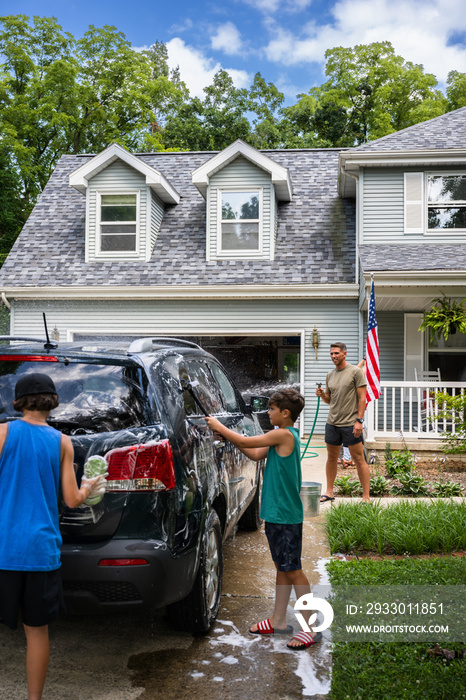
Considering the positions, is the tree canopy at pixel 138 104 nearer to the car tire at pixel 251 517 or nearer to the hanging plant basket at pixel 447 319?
the hanging plant basket at pixel 447 319

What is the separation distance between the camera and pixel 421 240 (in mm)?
12695

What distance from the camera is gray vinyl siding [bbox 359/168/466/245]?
1277 centimetres

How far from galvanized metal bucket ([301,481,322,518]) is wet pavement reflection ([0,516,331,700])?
1938mm

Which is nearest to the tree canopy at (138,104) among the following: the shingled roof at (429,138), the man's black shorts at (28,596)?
the shingled roof at (429,138)

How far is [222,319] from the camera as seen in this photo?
13336 millimetres

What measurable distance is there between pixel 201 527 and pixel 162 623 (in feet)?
2.64

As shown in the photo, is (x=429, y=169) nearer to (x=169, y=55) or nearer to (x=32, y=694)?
(x=32, y=694)

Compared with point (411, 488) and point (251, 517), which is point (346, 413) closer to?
point (411, 488)

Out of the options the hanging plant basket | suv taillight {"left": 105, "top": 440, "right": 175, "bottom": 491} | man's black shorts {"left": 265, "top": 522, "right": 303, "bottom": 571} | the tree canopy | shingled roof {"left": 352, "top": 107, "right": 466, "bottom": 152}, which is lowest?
man's black shorts {"left": 265, "top": 522, "right": 303, "bottom": 571}

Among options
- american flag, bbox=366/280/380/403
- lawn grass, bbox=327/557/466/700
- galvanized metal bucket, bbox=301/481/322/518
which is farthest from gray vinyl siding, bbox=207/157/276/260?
lawn grass, bbox=327/557/466/700

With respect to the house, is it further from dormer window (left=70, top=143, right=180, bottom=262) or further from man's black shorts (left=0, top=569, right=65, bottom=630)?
man's black shorts (left=0, top=569, right=65, bottom=630)

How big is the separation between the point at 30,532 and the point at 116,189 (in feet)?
41.5

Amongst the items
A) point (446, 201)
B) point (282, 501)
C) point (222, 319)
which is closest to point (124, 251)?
point (222, 319)

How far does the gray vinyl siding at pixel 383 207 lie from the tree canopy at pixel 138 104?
14.5 m
